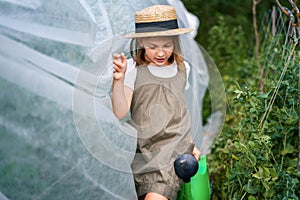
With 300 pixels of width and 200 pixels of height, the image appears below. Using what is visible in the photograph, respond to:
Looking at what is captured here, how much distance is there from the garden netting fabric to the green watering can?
0.29 metres

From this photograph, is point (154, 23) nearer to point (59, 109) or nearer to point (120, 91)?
point (120, 91)

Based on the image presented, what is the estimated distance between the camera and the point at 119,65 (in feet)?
7.41

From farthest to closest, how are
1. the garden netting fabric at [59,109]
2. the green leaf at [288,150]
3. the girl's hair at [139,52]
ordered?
the green leaf at [288,150] → the girl's hair at [139,52] → the garden netting fabric at [59,109]

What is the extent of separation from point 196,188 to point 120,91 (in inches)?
24.9

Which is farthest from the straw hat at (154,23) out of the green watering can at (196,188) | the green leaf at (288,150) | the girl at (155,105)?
the green leaf at (288,150)

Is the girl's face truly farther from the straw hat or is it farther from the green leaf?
the green leaf

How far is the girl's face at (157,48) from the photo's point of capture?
2454 millimetres

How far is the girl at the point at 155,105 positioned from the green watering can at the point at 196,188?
0.09 metres

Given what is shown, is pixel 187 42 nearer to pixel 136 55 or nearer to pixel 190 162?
pixel 136 55

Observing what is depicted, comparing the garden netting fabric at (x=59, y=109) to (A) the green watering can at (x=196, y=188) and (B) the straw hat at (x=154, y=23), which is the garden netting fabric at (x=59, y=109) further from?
(A) the green watering can at (x=196, y=188)

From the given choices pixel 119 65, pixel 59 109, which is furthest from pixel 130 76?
pixel 59 109

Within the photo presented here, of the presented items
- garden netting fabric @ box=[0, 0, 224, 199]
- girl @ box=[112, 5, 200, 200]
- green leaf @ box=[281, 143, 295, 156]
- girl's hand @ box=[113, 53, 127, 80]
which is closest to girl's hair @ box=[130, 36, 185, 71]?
girl @ box=[112, 5, 200, 200]

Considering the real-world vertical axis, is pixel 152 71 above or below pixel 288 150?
above

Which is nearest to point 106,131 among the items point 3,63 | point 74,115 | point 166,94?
point 74,115
